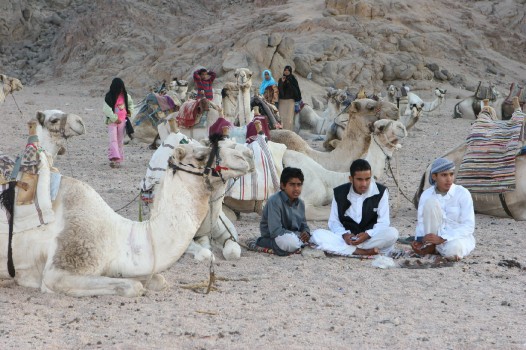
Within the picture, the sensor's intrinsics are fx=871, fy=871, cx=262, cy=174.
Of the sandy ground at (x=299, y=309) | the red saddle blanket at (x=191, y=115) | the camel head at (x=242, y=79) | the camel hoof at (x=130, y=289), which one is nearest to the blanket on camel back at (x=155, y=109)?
the camel head at (x=242, y=79)

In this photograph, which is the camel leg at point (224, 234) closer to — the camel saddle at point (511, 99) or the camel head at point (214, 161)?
the camel head at point (214, 161)

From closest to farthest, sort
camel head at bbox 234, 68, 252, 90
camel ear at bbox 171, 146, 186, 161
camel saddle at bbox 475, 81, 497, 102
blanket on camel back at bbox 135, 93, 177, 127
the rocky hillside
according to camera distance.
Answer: camel ear at bbox 171, 146, 186, 161 → camel head at bbox 234, 68, 252, 90 → blanket on camel back at bbox 135, 93, 177, 127 → camel saddle at bbox 475, 81, 497, 102 → the rocky hillside

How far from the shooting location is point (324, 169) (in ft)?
28.6

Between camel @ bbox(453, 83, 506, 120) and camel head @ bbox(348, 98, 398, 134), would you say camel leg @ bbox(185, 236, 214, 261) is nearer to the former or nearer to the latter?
camel head @ bbox(348, 98, 398, 134)

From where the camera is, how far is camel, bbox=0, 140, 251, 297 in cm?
536

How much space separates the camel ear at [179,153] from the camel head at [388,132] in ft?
11.5

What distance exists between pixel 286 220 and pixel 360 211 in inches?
24.4

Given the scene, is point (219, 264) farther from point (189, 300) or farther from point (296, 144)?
point (296, 144)

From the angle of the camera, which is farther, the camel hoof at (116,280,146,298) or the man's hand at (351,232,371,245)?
the man's hand at (351,232,371,245)

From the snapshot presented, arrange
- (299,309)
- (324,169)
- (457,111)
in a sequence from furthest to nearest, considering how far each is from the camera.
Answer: (457,111), (324,169), (299,309)

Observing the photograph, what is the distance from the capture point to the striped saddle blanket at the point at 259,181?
8.02 meters

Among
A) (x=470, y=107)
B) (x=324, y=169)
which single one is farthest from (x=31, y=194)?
(x=470, y=107)

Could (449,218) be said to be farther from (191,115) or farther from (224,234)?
(191,115)

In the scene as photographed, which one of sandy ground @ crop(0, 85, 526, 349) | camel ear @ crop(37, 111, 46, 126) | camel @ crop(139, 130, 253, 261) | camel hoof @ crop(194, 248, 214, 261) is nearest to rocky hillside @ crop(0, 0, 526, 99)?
camel ear @ crop(37, 111, 46, 126)
